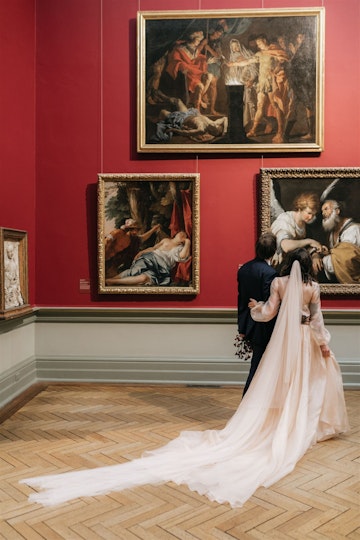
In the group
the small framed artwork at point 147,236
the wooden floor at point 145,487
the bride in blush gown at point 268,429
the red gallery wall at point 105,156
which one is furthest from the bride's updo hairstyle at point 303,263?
the small framed artwork at point 147,236

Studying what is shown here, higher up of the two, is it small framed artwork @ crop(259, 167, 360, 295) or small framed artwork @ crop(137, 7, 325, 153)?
small framed artwork @ crop(137, 7, 325, 153)

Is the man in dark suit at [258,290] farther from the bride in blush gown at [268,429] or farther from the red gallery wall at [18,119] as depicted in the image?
the red gallery wall at [18,119]

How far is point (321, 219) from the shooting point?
22.0ft

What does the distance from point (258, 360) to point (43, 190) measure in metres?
3.85

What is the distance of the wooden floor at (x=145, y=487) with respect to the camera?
3.18m

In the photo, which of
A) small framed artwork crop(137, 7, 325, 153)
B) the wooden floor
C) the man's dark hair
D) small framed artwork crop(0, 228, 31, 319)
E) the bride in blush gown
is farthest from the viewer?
small framed artwork crop(137, 7, 325, 153)

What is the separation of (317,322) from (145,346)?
9.22 ft

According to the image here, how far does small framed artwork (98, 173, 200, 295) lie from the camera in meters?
6.83

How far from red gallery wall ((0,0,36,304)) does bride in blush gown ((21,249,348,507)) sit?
3297 millimetres

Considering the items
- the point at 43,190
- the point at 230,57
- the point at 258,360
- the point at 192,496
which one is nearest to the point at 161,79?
the point at 230,57

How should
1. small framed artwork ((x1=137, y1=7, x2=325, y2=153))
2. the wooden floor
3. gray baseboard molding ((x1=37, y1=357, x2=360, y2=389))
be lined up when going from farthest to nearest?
gray baseboard molding ((x1=37, y1=357, x2=360, y2=389)), small framed artwork ((x1=137, y1=7, x2=325, y2=153)), the wooden floor

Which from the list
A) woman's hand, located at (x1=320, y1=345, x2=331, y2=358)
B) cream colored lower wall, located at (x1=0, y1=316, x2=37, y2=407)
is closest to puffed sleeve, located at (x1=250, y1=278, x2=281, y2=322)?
woman's hand, located at (x1=320, y1=345, x2=331, y2=358)

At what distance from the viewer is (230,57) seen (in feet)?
22.1

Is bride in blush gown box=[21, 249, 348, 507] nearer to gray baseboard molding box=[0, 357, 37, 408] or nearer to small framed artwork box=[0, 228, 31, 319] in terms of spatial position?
gray baseboard molding box=[0, 357, 37, 408]
